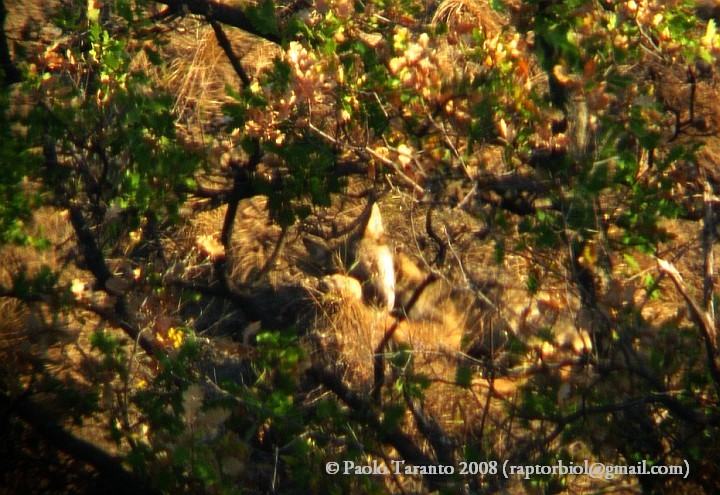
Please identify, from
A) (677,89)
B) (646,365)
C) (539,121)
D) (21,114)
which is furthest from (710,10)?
(21,114)

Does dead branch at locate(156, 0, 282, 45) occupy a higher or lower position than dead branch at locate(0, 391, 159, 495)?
higher

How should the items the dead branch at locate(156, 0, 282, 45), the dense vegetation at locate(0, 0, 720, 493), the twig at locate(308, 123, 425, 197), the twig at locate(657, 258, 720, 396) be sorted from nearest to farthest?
the twig at locate(657, 258, 720, 396) → the dense vegetation at locate(0, 0, 720, 493) → the twig at locate(308, 123, 425, 197) → the dead branch at locate(156, 0, 282, 45)

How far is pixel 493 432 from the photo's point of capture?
2.86 meters

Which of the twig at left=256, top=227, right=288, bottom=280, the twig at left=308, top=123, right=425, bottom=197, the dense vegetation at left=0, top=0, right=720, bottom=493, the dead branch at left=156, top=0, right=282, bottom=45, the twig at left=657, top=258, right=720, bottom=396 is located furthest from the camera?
the twig at left=256, top=227, right=288, bottom=280

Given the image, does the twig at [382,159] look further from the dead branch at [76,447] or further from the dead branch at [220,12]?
the dead branch at [76,447]

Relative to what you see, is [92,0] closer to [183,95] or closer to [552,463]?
[183,95]

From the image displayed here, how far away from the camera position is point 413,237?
3172mm

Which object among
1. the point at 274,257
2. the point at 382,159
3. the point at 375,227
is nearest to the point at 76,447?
the point at 382,159

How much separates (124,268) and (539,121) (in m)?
1.68

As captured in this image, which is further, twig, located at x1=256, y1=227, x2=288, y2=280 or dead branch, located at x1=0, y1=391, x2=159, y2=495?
twig, located at x1=256, y1=227, x2=288, y2=280

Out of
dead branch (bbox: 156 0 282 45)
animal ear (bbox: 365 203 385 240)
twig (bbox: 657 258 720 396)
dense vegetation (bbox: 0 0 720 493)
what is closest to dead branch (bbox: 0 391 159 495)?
dense vegetation (bbox: 0 0 720 493)

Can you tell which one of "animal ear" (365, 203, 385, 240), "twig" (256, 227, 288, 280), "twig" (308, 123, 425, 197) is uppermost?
"twig" (308, 123, 425, 197)

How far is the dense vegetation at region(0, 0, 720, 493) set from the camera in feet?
8.46

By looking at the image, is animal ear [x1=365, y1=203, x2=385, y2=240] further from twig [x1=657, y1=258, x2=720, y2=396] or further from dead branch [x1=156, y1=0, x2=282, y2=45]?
twig [x1=657, y1=258, x2=720, y2=396]
